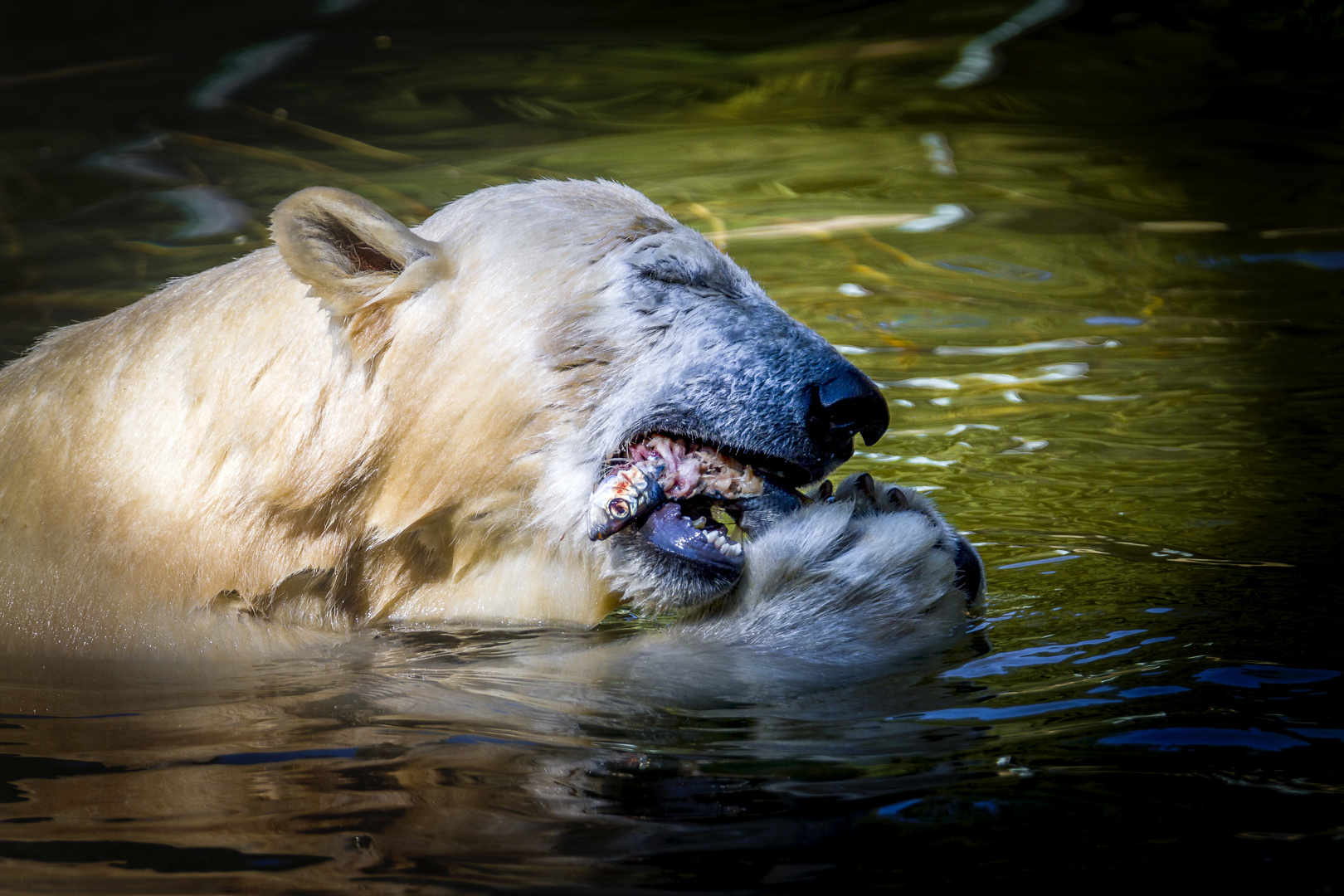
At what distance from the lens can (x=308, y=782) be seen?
1.95 meters

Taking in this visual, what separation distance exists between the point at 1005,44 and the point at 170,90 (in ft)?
16.6

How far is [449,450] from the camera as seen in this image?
277cm

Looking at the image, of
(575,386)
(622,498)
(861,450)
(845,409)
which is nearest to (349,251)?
(575,386)

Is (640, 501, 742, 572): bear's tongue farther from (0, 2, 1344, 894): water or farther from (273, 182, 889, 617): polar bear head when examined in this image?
(0, 2, 1344, 894): water

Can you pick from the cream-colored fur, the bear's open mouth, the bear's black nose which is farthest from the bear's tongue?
the bear's black nose

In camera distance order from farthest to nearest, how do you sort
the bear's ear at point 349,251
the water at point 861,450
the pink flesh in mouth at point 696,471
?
the pink flesh in mouth at point 696,471 → the bear's ear at point 349,251 → the water at point 861,450

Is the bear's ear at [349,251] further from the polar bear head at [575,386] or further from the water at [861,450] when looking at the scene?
the water at [861,450]

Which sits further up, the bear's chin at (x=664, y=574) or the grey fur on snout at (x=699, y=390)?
the grey fur on snout at (x=699, y=390)

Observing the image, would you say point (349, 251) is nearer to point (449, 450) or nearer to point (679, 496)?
point (449, 450)

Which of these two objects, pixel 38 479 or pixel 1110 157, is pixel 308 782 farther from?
pixel 1110 157

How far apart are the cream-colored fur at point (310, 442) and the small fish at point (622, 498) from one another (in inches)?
2.2

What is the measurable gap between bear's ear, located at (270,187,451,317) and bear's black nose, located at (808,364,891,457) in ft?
2.83

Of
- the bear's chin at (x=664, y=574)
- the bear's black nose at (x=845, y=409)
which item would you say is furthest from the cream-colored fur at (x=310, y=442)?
the bear's black nose at (x=845, y=409)

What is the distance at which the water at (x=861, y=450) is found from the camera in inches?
67.6
